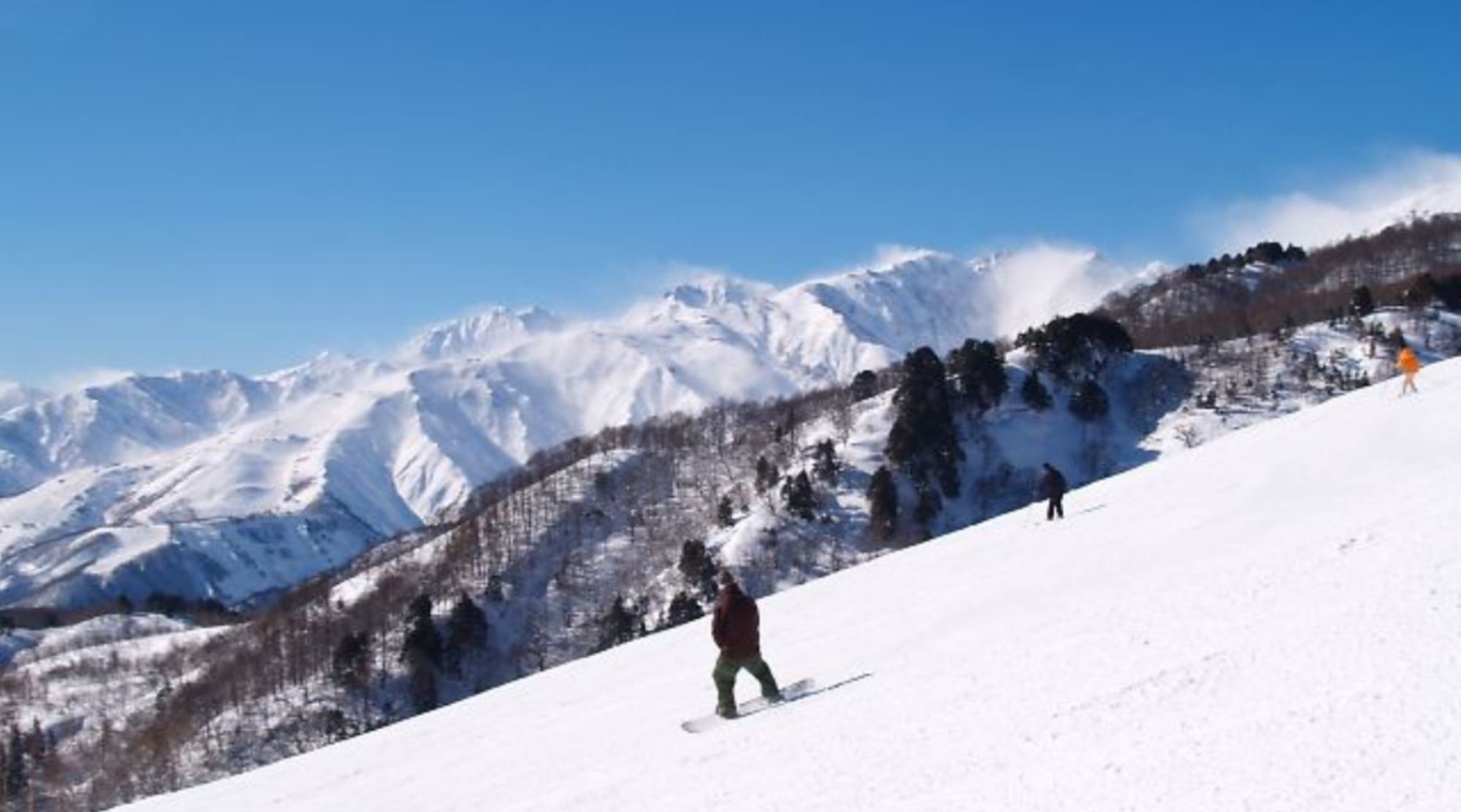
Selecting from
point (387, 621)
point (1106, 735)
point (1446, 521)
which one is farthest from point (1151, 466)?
point (387, 621)

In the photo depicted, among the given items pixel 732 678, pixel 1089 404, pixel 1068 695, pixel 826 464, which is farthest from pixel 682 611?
pixel 1068 695

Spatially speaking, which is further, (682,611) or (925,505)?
(925,505)

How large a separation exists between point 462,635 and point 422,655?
24.9 feet

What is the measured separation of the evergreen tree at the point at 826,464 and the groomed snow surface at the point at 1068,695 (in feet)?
428

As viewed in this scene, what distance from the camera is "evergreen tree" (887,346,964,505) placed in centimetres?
16188

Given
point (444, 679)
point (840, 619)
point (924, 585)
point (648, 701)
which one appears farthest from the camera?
point (444, 679)

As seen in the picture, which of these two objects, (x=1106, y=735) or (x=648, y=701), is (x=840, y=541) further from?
(x=1106, y=735)

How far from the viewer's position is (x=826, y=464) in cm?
16312

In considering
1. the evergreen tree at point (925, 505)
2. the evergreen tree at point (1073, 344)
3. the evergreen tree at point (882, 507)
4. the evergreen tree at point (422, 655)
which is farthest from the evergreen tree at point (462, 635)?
the evergreen tree at point (1073, 344)

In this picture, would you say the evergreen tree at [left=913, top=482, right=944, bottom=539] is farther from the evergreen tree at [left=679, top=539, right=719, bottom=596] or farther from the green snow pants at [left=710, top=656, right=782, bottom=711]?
the green snow pants at [left=710, top=656, right=782, bottom=711]

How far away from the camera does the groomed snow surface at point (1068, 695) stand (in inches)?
433

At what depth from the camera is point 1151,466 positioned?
43562 millimetres

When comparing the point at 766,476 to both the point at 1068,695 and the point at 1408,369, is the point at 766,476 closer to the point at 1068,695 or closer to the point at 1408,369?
the point at 1408,369

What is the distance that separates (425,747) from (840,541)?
426ft
